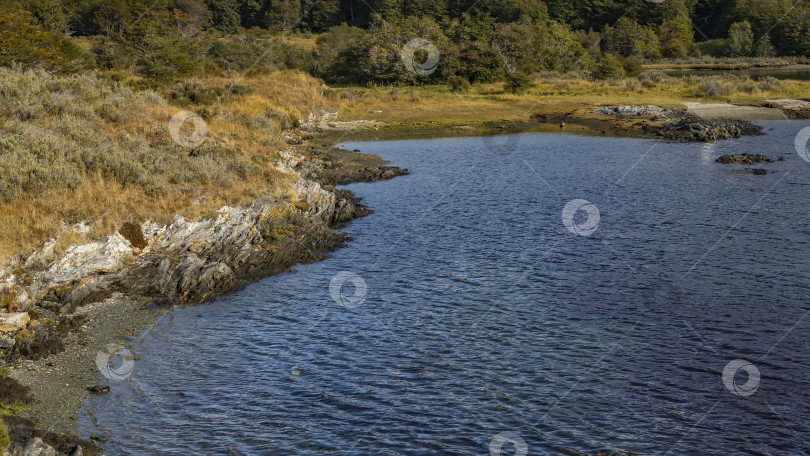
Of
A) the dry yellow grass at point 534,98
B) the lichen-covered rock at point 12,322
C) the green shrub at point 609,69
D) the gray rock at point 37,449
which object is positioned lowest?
the gray rock at point 37,449

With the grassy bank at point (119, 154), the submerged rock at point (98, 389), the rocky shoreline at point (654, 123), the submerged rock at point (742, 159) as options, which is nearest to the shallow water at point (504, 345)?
the submerged rock at point (98, 389)

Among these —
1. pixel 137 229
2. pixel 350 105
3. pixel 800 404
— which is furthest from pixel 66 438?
pixel 350 105

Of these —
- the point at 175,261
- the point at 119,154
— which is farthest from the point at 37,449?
the point at 119,154

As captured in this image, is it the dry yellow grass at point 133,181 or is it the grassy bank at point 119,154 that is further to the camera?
the grassy bank at point 119,154

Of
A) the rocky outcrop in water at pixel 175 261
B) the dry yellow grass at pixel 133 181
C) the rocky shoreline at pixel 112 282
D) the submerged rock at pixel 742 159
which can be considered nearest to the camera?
the rocky shoreline at pixel 112 282

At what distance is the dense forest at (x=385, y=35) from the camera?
2746 inches

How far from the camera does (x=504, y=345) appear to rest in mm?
20094

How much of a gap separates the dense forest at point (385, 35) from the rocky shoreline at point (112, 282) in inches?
1125

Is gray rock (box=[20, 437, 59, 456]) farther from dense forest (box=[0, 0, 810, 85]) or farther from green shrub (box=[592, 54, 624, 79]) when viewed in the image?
green shrub (box=[592, 54, 624, 79])

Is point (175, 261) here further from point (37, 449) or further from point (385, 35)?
point (385, 35)

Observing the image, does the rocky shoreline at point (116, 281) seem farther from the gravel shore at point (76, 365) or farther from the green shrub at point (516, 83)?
the green shrub at point (516, 83)

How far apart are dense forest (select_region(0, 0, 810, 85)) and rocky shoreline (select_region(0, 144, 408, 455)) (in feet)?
93.7

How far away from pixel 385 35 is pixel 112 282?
82.3m

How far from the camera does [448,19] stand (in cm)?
14500
